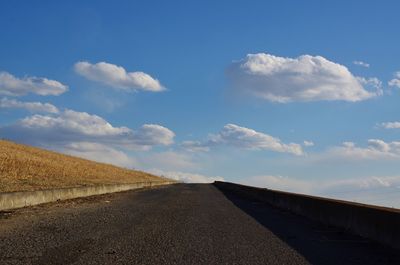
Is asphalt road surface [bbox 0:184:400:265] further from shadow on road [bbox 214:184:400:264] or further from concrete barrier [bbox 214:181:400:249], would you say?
concrete barrier [bbox 214:181:400:249]

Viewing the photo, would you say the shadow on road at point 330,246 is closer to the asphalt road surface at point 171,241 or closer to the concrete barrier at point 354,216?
the asphalt road surface at point 171,241

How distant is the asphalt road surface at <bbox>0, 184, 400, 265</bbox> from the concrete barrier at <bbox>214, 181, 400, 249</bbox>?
244 millimetres

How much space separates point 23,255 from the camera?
875cm

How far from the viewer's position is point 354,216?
13023 mm

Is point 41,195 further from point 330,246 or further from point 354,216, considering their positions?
point 330,246

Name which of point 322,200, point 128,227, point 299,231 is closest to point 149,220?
point 128,227

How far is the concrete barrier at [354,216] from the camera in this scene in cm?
1052

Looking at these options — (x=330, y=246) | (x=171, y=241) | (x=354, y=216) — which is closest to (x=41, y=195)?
(x=171, y=241)

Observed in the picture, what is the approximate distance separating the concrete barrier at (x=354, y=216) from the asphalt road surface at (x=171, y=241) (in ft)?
0.80

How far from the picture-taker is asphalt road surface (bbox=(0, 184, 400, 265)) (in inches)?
344

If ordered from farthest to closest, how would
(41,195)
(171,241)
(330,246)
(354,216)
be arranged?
1. (41,195)
2. (354,216)
3. (330,246)
4. (171,241)

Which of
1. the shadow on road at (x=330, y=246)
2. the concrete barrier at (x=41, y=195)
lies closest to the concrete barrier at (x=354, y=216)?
the shadow on road at (x=330, y=246)

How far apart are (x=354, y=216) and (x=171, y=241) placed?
4.83 meters

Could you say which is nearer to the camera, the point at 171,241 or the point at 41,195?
the point at 171,241
